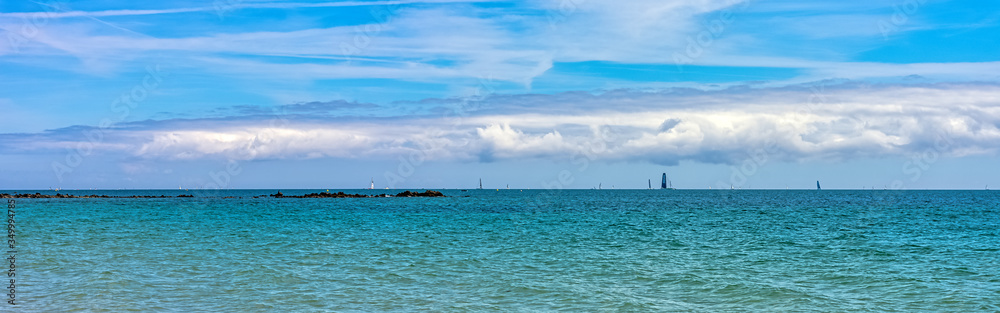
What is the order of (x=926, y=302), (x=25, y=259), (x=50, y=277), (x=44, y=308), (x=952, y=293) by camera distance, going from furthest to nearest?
1. (x=25, y=259)
2. (x=50, y=277)
3. (x=952, y=293)
4. (x=926, y=302)
5. (x=44, y=308)

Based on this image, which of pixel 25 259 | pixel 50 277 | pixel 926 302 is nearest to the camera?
pixel 926 302

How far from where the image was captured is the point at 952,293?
21.6 metres

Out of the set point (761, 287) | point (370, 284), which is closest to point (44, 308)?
point (370, 284)

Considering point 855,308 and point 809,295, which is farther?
point 809,295

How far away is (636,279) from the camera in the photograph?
2414cm

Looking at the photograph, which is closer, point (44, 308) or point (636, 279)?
point (44, 308)

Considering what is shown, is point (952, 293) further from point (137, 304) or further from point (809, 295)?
point (137, 304)

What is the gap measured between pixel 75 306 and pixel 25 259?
13.2 m

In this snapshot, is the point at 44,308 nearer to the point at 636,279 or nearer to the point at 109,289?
the point at 109,289

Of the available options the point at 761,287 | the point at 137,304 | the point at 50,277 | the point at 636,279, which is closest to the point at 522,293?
the point at 636,279

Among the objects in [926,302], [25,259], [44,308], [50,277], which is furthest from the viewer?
[25,259]

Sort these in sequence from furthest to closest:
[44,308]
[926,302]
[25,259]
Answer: [25,259] → [926,302] → [44,308]

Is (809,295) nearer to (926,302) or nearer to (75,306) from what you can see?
(926,302)

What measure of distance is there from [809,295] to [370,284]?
13.7 meters
